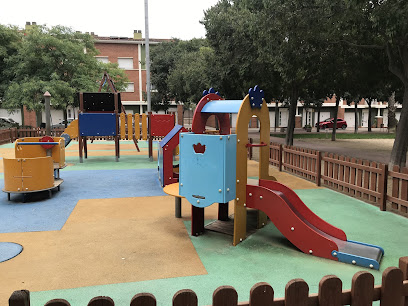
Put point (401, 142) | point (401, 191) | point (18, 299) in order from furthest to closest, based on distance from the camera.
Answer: point (401, 142), point (401, 191), point (18, 299)

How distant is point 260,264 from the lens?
191 inches

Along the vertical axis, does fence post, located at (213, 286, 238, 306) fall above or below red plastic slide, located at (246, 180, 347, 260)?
above

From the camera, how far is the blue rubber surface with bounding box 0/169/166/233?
6.75 m

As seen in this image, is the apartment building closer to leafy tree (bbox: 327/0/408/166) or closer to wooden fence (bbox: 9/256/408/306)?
leafy tree (bbox: 327/0/408/166)

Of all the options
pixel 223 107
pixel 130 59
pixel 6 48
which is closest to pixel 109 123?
pixel 223 107

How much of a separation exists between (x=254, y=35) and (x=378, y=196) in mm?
10077

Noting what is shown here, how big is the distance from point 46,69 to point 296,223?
85.0 feet

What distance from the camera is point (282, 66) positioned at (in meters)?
14.2

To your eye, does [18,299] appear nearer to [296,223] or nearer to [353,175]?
[296,223]

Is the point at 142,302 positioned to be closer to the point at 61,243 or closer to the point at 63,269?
the point at 63,269

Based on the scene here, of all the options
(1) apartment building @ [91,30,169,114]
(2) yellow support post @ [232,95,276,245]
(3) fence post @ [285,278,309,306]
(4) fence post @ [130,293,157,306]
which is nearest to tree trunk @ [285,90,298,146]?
(2) yellow support post @ [232,95,276,245]

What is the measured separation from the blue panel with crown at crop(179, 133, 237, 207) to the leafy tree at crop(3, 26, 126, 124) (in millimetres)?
21986

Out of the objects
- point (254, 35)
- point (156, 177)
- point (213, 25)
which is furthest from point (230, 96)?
point (156, 177)

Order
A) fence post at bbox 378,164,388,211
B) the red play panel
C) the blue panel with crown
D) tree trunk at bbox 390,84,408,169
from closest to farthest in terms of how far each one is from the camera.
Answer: the blue panel with crown
fence post at bbox 378,164,388,211
tree trunk at bbox 390,84,408,169
the red play panel
